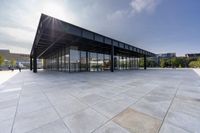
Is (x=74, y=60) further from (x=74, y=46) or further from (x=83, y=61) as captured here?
(x=74, y=46)

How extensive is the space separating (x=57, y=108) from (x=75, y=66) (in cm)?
1670

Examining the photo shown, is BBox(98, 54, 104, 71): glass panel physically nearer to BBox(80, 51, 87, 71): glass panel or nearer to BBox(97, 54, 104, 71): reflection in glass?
BBox(97, 54, 104, 71): reflection in glass

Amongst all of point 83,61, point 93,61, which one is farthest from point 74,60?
point 93,61

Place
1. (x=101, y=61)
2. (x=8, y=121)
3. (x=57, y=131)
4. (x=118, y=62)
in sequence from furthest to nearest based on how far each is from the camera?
(x=118, y=62) → (x=101, y=61) → (x=8, y=121) → (x=57, y=131)

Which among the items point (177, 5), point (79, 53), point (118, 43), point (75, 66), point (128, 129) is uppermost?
point (177, 5)

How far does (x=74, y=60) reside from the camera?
1973cm

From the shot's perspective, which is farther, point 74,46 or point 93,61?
point 93,61

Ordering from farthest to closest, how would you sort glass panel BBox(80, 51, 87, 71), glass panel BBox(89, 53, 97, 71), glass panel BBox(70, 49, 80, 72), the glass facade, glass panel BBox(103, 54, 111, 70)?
glass panel BBox(103, 54, 111, 70) → glass panel BBox(89, 53, 97, 71) → glass panel BBox(80, 51, 87, 71) → the glass facade → glass panel BBox(70, 49, 80, 72)

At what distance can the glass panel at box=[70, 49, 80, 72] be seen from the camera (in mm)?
19322

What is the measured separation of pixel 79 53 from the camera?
69.3ft

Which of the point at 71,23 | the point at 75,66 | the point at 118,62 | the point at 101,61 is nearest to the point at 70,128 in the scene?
the point at 71,23

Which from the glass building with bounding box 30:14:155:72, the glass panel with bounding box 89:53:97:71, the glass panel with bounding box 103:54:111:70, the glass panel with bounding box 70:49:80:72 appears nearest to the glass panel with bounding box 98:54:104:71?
the glass building with bounding box 30:14:155:72

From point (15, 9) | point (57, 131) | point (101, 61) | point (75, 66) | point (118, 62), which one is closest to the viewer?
point (57, 131)

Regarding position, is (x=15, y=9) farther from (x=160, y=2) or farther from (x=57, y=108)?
(x=160, y=2)
